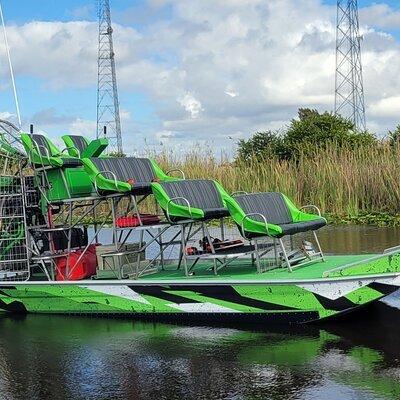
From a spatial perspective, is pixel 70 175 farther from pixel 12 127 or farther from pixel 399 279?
pixel 399 279

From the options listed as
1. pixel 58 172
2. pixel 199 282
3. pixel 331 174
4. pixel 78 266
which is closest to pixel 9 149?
pixel 58 172

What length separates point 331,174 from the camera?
18.8m

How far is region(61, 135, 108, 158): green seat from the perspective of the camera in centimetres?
984

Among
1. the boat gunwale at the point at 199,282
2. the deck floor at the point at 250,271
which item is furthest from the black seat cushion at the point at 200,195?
the boat gunwale at the point at 199,282

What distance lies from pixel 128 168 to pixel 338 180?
1006 centimetres

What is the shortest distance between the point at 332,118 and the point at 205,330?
54.0 ft

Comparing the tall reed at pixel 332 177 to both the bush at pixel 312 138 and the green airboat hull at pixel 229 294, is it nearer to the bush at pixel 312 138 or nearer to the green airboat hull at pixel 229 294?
the bush at pixel 312 138

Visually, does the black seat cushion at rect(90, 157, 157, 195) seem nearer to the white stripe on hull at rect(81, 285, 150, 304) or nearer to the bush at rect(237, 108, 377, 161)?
the white stripe on hull at rect(81, 285, 150, 304)

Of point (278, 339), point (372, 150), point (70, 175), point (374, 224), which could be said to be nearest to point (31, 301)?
point (70, 175)

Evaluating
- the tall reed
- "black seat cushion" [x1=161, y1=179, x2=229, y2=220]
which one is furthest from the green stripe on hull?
the tall reed

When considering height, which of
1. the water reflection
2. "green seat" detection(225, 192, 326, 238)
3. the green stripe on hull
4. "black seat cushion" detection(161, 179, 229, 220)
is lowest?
the water reflection

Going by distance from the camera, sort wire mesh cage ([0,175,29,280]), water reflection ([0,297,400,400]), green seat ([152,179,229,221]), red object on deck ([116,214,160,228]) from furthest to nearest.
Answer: wire mesh cage ([0,175,29,280])
red object on deck ([116,214,160,228])
green seat ([152,179,229,221])
water reflection ([0,297,400,400])

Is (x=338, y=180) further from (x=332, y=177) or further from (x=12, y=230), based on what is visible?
(x=12, y=230)

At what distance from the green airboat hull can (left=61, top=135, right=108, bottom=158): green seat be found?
1840mm
